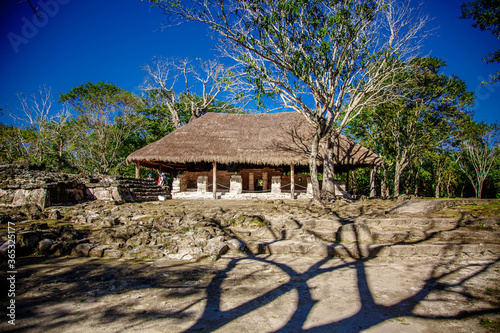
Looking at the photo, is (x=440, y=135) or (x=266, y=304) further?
(x=440, y=135)

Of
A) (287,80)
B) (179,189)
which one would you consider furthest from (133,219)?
(179,189)

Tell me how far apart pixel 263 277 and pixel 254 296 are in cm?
56

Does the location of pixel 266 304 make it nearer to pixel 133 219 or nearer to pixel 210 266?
pixel 210 266

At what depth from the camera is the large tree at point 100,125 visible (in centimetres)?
1971

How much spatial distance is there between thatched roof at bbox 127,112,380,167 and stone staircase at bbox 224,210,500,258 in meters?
8.43

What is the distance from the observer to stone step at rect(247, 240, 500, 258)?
3.87m

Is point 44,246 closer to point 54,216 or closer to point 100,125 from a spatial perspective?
point 54,216

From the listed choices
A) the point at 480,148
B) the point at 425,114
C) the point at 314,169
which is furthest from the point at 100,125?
the point at 480,148

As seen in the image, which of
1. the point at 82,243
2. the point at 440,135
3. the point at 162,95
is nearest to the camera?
the point at 82,243

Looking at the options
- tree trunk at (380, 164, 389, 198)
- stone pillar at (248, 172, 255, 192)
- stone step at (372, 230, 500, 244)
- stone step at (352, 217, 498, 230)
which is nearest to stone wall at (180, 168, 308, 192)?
stone pillar at (248, 172, 255, 192)

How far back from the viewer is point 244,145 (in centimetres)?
1460

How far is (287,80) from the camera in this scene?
9852mm

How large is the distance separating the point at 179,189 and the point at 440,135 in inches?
663

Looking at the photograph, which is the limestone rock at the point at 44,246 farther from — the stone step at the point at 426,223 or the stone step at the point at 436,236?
the stone step at the point at 426,223
